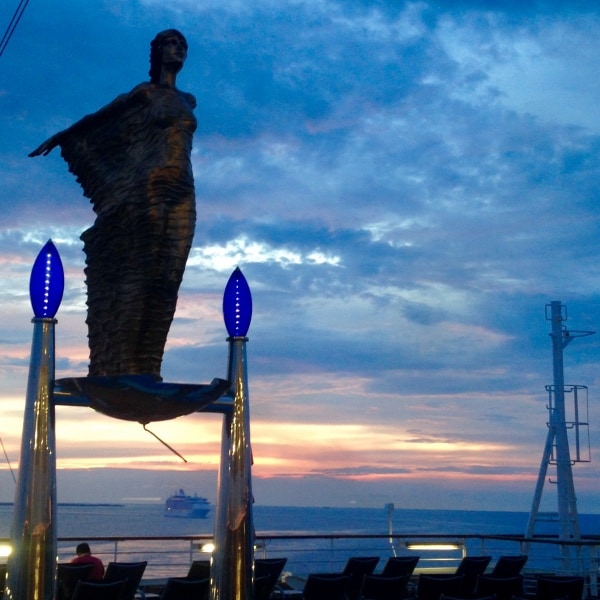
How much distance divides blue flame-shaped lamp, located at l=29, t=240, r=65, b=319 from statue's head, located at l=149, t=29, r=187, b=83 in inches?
72.7

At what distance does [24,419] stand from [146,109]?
2.58m

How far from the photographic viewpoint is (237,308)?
678 cm

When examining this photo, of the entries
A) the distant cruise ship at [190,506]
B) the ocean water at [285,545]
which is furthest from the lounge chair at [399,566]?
the distant cruise ship at [190,506]

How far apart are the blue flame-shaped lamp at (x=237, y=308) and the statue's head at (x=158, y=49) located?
5.94ft

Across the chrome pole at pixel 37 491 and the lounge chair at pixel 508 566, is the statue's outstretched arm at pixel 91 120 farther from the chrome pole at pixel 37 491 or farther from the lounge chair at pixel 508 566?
the lounge chair at pixel 508 566

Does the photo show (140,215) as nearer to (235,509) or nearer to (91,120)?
(91,120)

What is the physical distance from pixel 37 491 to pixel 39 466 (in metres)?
0.16

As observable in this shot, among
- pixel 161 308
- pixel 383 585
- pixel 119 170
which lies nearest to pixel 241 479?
pixel 161 308

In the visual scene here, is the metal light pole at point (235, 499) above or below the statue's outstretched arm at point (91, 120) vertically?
below

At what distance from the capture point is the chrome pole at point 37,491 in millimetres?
5473

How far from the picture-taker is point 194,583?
22.4 ft

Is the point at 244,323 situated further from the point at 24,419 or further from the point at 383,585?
the point at 383,585

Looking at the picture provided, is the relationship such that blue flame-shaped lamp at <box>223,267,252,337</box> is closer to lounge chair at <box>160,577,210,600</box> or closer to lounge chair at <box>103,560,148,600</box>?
lounge chair at <box>160,577,210,600</box>

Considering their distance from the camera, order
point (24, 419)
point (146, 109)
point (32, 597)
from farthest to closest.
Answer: point (146, 109)
point (24, 419)
point (32, 597)
